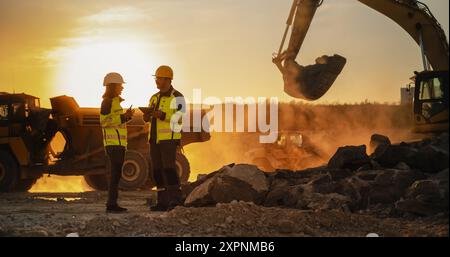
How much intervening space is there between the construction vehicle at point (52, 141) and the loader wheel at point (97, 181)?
78cm

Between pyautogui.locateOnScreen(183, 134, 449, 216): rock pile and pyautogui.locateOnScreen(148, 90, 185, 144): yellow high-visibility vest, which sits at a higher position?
pyautogui.locateOnScreen(148, 90, 185, 144): yellow high-visibility vest

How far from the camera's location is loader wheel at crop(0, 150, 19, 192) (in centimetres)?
1691

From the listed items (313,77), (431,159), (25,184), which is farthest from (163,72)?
(25,184)

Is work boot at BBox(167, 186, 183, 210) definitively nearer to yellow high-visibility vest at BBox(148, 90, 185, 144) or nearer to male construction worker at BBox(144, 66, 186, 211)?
male construction worker at BBox(144, 66, 186, 211)

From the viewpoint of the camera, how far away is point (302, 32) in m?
17.0

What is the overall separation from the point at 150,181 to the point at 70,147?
7.07 ft

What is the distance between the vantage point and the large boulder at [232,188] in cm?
1110

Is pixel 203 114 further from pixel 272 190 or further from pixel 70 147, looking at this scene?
pixel 272 190

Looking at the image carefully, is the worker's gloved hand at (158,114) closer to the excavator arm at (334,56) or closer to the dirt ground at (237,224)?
the dirt ground at (237,224)

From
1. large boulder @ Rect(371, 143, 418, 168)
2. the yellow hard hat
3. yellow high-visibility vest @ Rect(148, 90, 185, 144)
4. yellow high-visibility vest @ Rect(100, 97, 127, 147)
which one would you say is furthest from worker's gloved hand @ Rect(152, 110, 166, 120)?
large boulder @ Rect(371, 143, 418, 168)

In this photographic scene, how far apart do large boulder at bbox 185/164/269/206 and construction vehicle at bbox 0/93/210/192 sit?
20.7ft

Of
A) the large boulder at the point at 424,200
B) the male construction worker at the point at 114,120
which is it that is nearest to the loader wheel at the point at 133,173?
the male construction worker at the point at 114,120

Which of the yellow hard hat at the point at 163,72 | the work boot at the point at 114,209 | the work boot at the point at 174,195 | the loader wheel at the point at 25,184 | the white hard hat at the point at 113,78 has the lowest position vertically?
the loader wheel at the point at 25,184
